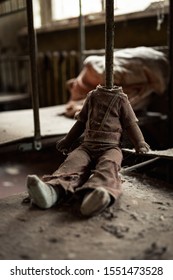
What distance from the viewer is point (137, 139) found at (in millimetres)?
1399

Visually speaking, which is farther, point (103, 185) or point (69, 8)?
point (69, 8)

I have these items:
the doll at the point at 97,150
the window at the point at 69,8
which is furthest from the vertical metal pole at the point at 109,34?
the window at the point at 69,8

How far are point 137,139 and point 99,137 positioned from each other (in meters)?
0.14

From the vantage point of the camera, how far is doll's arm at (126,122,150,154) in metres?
1.39

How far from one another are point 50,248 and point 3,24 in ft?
13.8

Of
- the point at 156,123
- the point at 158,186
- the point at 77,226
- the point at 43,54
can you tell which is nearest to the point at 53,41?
the point at 43,54

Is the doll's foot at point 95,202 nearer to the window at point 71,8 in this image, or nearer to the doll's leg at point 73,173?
the doll's leg at point 73,173

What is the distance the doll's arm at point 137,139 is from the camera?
1392 mm

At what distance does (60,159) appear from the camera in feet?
7.88

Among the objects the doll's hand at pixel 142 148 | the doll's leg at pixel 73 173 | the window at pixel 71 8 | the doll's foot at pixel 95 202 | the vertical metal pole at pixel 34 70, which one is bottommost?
the doll's foot at pixel 95 202

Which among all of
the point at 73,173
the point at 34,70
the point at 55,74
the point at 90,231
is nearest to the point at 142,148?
the point at 73,173

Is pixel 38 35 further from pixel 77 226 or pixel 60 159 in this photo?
pixel 77 226

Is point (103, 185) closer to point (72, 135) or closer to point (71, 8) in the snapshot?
point (72, 135)

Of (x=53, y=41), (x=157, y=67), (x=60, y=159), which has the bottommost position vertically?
(x=60, y=159)
